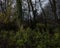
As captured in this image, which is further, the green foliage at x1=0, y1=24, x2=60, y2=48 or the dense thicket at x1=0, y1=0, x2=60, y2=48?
the dense thicket at x1=0, y1=0, x2=60, y2=48

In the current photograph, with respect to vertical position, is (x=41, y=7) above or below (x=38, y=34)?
above

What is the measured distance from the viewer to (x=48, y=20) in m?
15.4

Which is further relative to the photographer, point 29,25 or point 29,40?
point 29,25

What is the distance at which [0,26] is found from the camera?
1437cm

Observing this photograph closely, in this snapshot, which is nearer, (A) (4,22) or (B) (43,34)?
(B) (43,34)

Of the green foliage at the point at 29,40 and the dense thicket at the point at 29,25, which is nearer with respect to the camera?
the green foliage at the point at 29,40

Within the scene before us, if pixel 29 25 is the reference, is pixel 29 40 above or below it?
below

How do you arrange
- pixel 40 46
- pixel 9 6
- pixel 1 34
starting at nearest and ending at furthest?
1. pixel 40 46
2. pixel 1 34
3. pixel 9 6

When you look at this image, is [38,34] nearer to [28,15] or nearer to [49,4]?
[28,15]

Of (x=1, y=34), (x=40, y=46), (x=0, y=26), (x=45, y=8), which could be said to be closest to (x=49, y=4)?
(x=45, y=8)

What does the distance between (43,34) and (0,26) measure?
153 inches

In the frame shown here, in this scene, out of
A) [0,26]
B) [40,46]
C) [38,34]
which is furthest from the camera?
[0,26]

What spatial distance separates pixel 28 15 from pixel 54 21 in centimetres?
210

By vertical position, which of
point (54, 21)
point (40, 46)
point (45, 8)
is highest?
point (45, 8)
